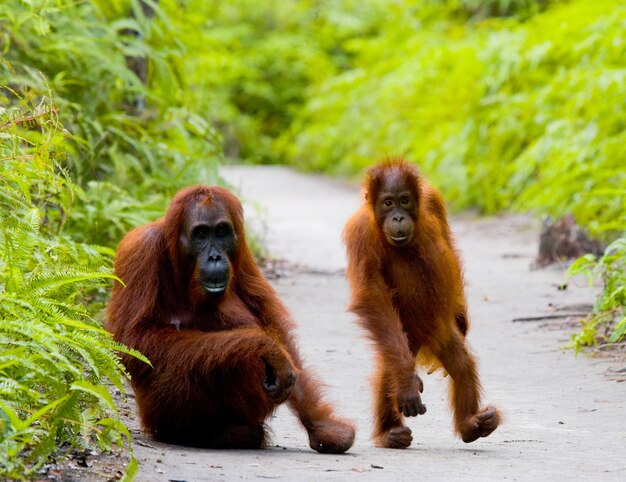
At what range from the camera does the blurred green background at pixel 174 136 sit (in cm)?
397

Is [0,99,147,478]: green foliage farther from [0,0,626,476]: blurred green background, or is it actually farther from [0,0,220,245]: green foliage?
[0,0,220,245]: green foliage

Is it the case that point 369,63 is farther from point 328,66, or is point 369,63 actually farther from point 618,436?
point 618,436

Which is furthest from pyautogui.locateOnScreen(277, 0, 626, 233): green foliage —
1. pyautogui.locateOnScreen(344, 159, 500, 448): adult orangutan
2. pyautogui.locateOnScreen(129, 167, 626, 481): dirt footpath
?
pyautogui.locateOnScreen(344, 159, 500, 448): adult orangutan

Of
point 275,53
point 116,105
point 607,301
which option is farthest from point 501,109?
point 275,53

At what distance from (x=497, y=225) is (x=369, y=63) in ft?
47.0

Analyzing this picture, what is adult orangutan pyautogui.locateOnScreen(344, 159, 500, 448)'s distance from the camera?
16.9 ft

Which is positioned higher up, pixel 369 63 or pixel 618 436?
pixel 369 63

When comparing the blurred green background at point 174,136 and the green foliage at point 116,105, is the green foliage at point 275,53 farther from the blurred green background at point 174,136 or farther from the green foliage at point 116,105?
the green foliage at point 116,105

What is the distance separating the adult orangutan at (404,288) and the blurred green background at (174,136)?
1.30 metres

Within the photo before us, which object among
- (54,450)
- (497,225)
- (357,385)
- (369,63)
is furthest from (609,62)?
(369,63)

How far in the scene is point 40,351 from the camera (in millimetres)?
3789

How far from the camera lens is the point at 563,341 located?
24.2 ft

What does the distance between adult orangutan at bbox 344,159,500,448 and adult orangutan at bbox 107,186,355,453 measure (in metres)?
0.50

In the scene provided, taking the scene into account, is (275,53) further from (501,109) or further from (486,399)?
(486,399)
